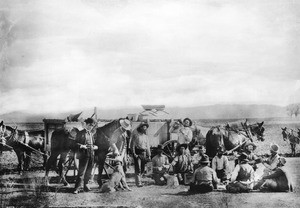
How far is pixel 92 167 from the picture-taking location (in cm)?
755

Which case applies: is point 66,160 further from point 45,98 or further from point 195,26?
point 195,26

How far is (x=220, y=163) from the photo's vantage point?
766 cm

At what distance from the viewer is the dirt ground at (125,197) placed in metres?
7.39

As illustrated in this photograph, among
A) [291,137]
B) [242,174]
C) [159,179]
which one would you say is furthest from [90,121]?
[291,137]

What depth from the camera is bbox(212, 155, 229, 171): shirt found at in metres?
7.63

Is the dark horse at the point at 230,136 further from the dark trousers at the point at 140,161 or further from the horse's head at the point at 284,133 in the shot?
the dark trousers at the point at 140,161

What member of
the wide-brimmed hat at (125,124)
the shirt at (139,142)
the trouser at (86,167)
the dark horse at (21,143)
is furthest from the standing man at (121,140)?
the dark horse at (21,143)

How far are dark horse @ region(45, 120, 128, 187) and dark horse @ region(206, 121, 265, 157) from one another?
5.15ft

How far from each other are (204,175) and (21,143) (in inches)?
120

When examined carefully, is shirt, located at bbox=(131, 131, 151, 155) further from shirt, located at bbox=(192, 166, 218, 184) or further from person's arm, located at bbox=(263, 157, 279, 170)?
person's arm, located at bbox=(263, 157, 279, 170)

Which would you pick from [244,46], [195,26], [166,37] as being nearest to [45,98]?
[166,37]

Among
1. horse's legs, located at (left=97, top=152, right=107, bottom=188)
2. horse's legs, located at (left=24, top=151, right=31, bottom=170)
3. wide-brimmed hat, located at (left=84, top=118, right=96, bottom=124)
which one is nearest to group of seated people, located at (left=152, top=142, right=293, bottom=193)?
horse's legs, located at (left=97, top=152, right=107, bottom=188)

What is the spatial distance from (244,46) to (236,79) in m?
0.56

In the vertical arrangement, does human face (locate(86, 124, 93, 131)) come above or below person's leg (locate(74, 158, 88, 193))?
above
